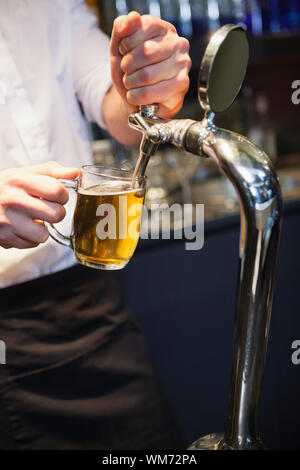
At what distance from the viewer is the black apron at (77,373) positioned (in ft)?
3.20

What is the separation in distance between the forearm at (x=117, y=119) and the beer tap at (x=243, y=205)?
0.45m

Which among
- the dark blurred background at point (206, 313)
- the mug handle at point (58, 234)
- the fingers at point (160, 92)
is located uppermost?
the fingers at point (160, 92)

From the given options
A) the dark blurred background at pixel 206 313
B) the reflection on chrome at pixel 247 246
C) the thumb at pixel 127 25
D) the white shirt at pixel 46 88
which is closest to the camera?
the reflection on chrome at pixel 247 246

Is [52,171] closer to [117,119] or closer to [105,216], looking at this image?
[105,216]

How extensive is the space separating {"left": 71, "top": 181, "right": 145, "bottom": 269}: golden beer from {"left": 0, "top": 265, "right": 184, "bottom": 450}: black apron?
1.19ft

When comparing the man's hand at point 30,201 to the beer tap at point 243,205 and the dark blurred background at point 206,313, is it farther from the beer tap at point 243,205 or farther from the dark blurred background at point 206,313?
the dark blurred background at point 206,313

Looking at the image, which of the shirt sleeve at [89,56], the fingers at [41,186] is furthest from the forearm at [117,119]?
the fingers at [41,186]

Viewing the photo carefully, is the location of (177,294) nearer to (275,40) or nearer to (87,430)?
(87,430)

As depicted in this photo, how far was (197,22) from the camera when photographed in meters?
2.44

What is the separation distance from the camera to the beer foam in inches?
24.8

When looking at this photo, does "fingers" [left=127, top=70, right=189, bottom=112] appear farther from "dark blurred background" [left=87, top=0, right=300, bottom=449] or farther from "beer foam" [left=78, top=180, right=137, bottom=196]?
"dark blurred background" [left=87, top=0, right=300, bottom=449]

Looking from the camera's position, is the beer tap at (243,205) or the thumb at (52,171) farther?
the thumb at (52,171)

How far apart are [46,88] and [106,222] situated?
1.52 ft

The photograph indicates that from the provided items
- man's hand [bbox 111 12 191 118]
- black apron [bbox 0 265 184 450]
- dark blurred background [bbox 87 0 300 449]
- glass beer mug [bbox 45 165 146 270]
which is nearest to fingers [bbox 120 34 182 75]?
man's hand [bbox 111 12 191 118]
